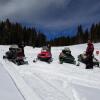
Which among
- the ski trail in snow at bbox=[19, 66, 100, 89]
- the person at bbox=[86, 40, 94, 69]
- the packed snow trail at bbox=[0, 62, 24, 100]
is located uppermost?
the person at bbox=[86, 40, 94, 69]

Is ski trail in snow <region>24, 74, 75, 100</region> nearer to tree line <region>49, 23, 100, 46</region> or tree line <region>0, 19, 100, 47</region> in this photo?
tree line <region>0, 19, 100, 47</region>

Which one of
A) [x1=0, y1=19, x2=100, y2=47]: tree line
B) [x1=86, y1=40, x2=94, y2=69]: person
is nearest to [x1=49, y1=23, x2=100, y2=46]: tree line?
[x1=0, y1=19, x2=100, y2=47]: tree line

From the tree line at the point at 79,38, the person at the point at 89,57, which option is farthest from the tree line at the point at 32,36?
the person at the point at 89,57

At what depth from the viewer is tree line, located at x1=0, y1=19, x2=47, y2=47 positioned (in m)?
→ 88.4

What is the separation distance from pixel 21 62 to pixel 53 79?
806 cm

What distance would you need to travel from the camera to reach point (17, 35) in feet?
309

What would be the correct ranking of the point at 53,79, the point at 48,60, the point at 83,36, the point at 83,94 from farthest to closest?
the point at 83,36
the point at 48,60
the point at 53,79
the point at 83,94

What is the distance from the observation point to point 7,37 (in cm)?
8994

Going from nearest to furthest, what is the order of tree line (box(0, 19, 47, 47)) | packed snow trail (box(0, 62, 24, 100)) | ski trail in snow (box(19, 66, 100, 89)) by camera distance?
packed snow trail (box(0, 62, 24, 100)) → ski trail in snow (box(19, 66, 100, 89)) → tree line (box(0, 19, 47, 47))

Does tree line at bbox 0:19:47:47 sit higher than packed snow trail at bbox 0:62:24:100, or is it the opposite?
tree line at bbox 0:19:47:47

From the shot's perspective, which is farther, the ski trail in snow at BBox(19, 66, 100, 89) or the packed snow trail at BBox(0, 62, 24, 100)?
the ski trail in snow at BBox(19, 66, 100, 89)

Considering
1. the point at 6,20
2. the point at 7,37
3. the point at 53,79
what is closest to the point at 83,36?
the point at 6,20

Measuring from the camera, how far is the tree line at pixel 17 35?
290 ft

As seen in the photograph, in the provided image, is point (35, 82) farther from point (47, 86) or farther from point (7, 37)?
point (7, 37)
